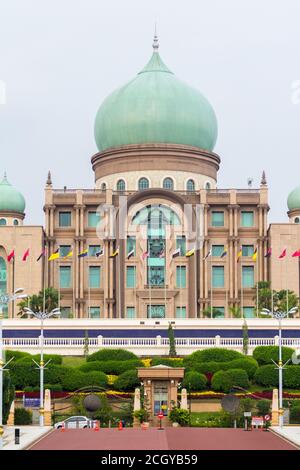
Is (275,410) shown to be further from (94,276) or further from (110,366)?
(94,276)

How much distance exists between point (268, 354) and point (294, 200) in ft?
134

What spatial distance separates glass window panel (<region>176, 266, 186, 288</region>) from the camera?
379 ft

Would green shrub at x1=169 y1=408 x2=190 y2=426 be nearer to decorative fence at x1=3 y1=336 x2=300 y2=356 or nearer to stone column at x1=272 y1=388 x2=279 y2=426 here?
stone column at x1=272 y1=388 x2=279 y2=426

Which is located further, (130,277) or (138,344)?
(130,277)


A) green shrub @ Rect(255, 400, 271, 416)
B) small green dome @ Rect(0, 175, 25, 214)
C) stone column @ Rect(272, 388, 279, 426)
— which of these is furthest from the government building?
stone column @ Rect(272, 388, 279, 426)

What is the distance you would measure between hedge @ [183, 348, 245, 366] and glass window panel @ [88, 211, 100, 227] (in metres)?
35.3

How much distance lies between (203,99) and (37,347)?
42449 mm

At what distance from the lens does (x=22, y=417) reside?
226 feet

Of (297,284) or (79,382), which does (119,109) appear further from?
(79,382)

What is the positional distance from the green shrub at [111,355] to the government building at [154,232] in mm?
25011

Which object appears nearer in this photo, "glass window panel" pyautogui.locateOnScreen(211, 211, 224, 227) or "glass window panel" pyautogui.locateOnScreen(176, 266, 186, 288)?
"glass window panel" pyautogui.locateOnScreen(176, 266, 186, 288)

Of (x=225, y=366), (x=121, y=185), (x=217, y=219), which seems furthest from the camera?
(x=121, y=185)

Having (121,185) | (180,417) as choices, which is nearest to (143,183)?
(121,185)
